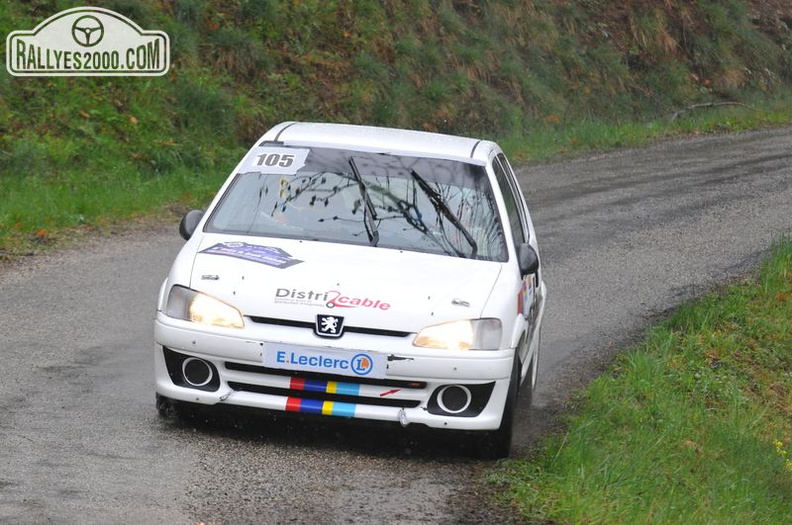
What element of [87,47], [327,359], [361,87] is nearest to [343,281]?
[327,359]

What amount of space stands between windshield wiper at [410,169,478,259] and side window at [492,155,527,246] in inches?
13.1

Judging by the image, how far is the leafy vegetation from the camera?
1511cm

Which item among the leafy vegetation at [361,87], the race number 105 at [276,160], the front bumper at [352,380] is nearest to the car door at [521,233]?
the front bumper at [352,380]

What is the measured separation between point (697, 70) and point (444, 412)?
21.2m

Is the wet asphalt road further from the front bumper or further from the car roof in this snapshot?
the car roof

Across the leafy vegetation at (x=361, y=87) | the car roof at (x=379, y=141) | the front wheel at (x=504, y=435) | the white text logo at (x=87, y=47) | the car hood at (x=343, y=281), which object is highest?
the car roof at (x=379, y=141)

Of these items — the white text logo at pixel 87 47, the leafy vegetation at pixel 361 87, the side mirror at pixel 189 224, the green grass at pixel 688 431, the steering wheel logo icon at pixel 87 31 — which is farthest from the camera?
the steering wheel logo icon at pixel 87 31

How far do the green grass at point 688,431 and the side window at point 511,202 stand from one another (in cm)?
117

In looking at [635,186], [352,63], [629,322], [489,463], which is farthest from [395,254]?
[352,63]

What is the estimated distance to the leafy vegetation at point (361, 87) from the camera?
15109 millimetres

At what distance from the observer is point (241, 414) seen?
22.9 feet

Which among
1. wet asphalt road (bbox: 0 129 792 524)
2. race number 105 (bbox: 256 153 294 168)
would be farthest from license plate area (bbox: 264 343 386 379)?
race number 105 (bbox: 256 153 294 168)

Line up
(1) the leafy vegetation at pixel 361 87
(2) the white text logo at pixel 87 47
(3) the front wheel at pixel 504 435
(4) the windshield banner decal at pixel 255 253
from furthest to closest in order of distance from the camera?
1. (2) the white text logo at pixel 87 47
2. (1) the leafy vegetation at pixel 361 87
3. (4) the windshield banner decal at pixel 255 253
4. (3) the front wheel at pixel 504 435

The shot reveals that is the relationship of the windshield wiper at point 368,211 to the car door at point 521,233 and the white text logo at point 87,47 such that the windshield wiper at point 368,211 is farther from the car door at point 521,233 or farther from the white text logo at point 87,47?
the white text logo at point 87,47
